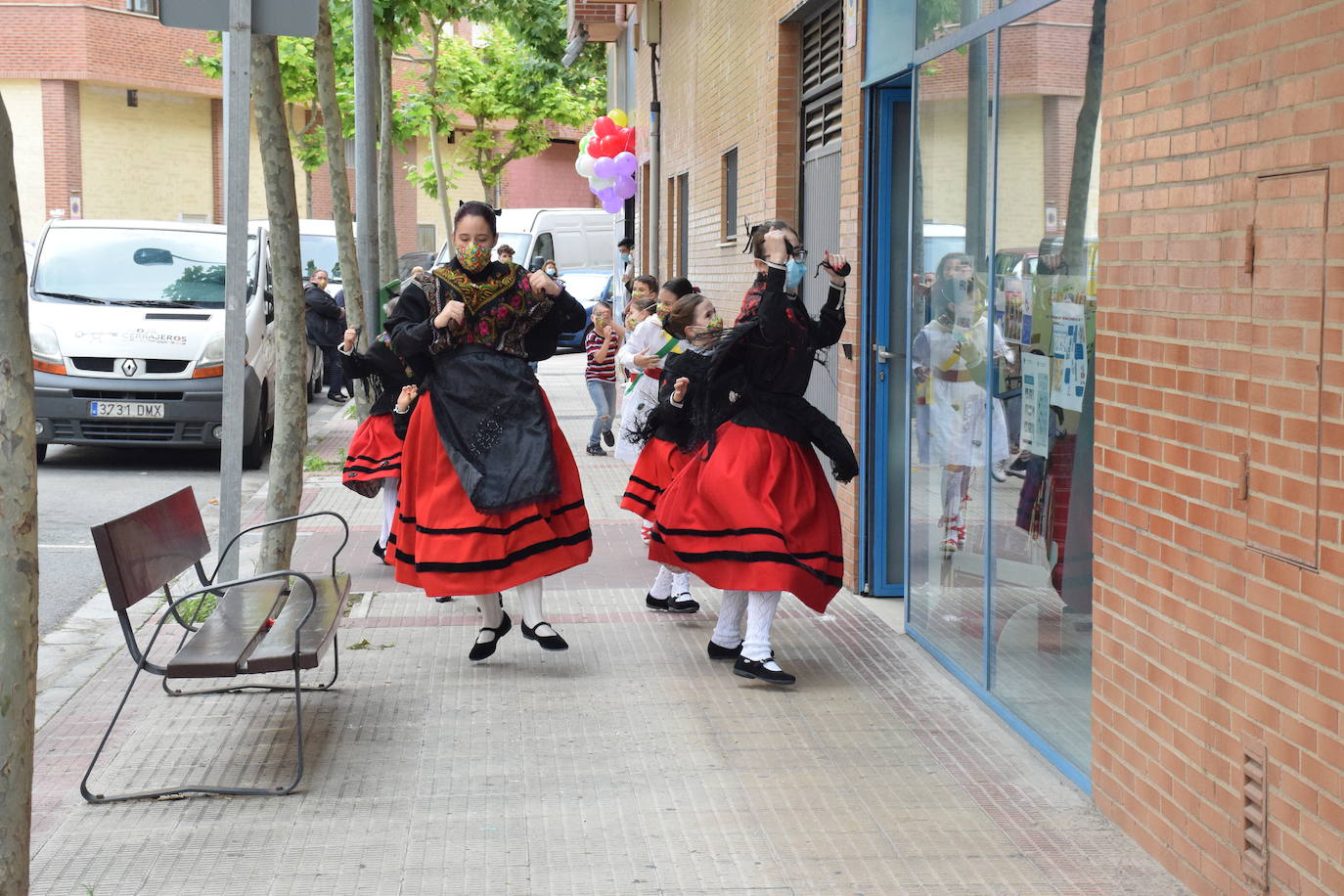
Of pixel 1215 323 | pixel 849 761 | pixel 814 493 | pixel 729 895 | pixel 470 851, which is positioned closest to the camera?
pixel 1215 323

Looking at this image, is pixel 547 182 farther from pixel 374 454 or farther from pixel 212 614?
pixel 212 614

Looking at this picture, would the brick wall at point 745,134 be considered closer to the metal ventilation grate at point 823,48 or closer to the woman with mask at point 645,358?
the metal ventilation grate at point 823,48

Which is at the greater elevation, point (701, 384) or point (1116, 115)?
point (1116, 115)

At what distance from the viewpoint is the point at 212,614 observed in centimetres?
557

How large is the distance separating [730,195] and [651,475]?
4.90m

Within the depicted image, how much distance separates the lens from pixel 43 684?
6.59 metres

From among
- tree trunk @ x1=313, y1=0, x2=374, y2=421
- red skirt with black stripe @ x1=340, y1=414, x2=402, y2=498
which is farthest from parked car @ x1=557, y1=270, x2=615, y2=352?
red skirt with black stripe @ x1=340, y1=414, x2=402, y2=498

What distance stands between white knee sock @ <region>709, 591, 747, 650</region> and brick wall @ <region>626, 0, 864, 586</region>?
1389 mm

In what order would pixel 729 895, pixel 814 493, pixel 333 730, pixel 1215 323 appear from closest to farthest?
pixel 1215 323 → pixel 729 895 → pixel 333 730 → pixel 814 493

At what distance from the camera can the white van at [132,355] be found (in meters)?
13.1

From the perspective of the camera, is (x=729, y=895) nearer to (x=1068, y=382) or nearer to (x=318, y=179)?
(x=1068, y=382)

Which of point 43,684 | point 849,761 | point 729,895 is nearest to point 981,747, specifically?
point 849,761

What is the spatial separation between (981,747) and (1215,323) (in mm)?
2068

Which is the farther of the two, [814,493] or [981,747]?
[814,493]
